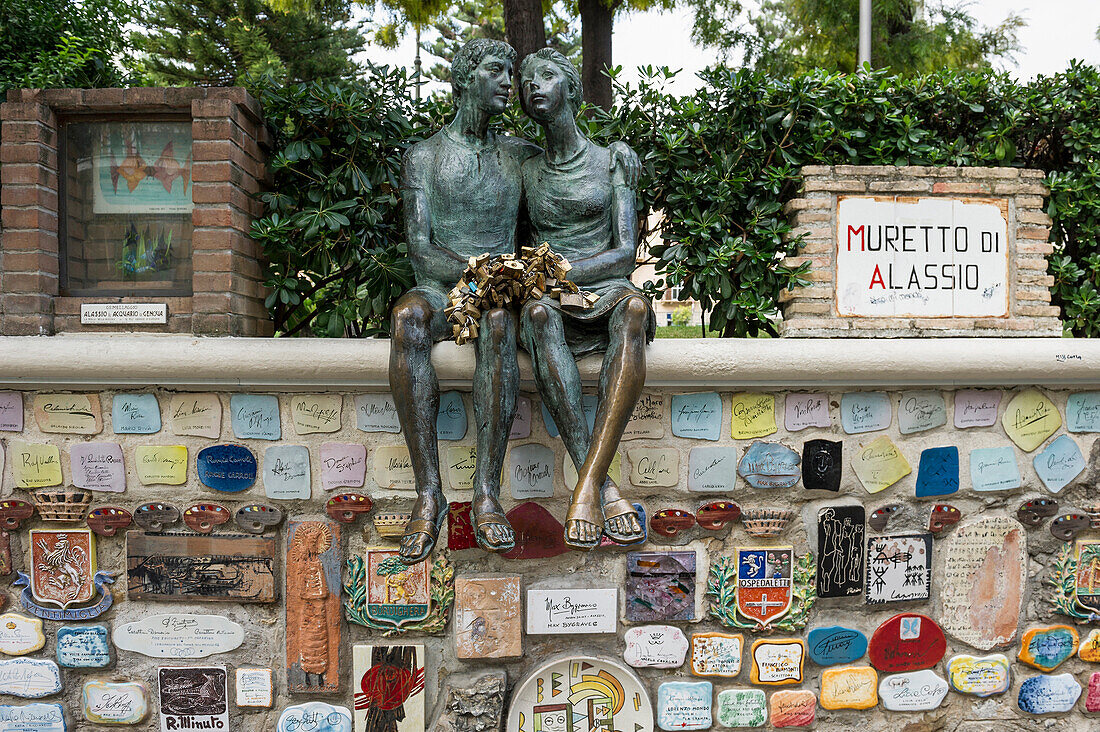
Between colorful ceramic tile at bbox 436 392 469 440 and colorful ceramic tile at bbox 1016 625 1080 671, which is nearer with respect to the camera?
colorful ceramic tile at bbox 436 392 469 440

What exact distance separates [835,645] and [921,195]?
5.63 feet

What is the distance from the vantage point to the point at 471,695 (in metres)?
2.51

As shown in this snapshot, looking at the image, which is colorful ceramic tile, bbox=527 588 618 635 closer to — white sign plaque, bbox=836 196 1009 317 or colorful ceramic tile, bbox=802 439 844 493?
colorful ceramic tile, bbox=802 439 844 493

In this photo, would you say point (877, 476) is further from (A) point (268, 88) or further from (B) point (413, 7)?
(B) point (413, 7)

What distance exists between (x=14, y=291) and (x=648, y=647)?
255 cm

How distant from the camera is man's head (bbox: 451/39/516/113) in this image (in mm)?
2533

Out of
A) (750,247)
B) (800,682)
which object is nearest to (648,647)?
(800,682)

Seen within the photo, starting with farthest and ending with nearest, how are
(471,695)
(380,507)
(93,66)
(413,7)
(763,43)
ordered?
(763,43), (413,7), (93,66), (380,507), (471,695)

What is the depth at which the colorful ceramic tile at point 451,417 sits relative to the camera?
264cm

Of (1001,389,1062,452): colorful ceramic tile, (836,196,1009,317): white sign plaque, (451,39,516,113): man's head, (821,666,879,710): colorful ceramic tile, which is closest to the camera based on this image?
(451,39,516,113): man's head

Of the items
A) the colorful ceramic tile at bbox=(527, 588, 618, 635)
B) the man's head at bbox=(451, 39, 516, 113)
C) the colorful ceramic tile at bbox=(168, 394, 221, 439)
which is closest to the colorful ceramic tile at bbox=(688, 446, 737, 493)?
the colorful ceramic tile at bbox=(527, 588, 618, 635)

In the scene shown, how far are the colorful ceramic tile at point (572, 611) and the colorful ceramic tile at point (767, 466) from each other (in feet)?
2.06

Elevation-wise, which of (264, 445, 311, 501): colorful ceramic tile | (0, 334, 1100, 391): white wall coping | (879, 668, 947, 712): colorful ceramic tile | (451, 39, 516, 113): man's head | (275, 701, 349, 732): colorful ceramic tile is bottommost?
(275, 701, 349, 732): colorful ceramic tile

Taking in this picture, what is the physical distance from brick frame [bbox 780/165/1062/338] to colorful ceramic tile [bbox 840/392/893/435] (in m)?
0.28
